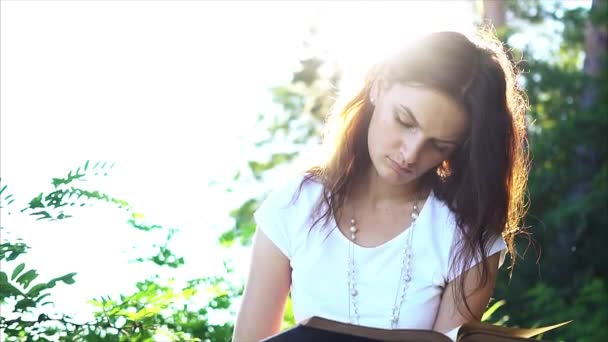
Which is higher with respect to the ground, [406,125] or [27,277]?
[406,125]

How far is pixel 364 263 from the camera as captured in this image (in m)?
2.30

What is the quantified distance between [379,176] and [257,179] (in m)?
6.02

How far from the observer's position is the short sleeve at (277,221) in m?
2.35

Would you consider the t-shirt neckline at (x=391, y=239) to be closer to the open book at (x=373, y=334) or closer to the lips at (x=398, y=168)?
the lips at (x=398, y=168)

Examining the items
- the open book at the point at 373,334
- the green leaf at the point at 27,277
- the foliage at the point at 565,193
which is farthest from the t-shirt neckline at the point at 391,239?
the foliage at the point at 565,193

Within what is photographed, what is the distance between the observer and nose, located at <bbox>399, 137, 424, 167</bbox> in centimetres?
213

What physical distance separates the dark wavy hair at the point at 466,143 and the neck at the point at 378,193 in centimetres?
2

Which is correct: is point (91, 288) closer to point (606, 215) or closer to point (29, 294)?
point (29, 294)

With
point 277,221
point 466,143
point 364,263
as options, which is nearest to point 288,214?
point 277,221

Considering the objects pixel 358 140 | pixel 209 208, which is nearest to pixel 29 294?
pixel 358 140

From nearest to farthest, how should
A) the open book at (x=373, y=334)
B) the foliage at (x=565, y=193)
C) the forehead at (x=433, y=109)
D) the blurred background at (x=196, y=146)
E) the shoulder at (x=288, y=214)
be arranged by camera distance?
1. the open book at (x=373, y=334)
2. the forehead at (x=433, y=109)
3. the blurred background at (x=196, y=146)
4. the shoulder at (x=288, y=214)
5. the foliage at (x=565, y=193)

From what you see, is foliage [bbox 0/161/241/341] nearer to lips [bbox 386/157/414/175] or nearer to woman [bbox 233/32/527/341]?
woman [bbox 233/32/527/341]

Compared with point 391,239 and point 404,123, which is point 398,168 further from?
point 391,239

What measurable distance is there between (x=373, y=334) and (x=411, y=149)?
1.68 ft
